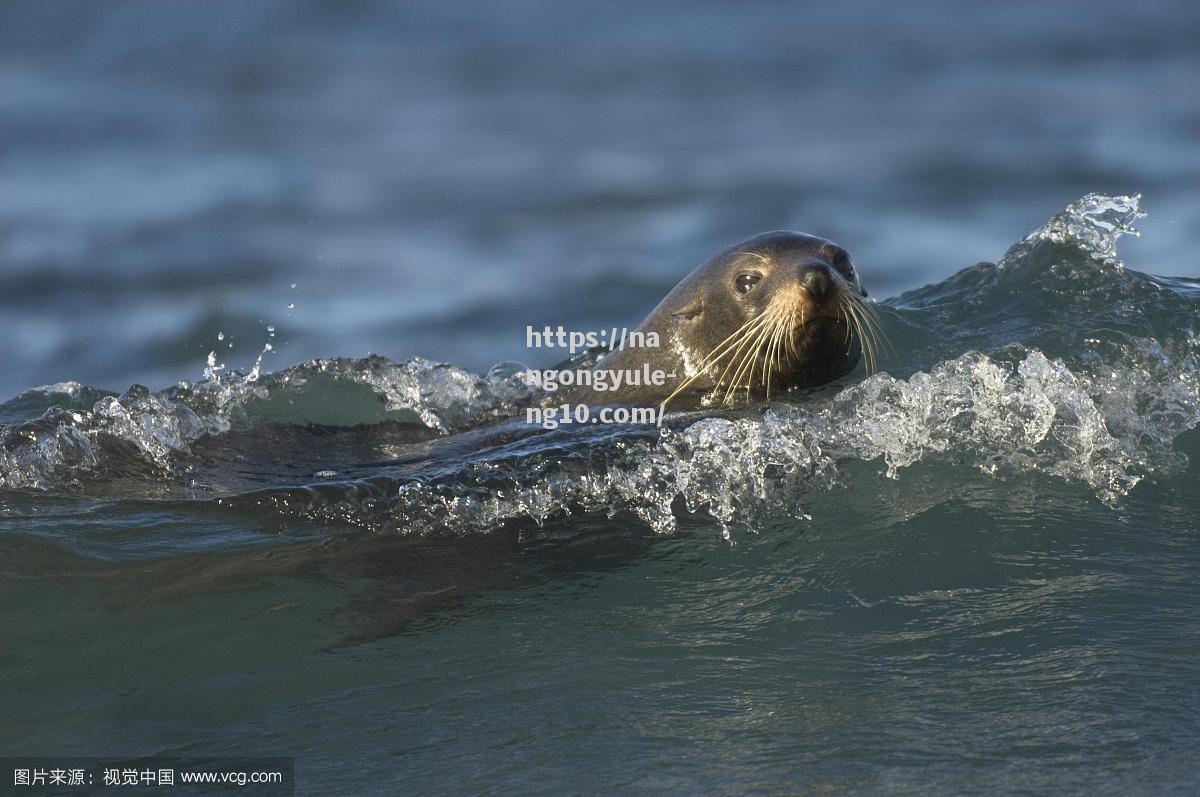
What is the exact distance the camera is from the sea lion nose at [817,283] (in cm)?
648

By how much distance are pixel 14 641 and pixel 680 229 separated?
813cm

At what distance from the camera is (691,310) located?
717 cm

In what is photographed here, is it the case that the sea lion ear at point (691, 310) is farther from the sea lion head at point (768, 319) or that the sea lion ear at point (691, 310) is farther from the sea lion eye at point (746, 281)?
the sea lion eye at point (746, 281)

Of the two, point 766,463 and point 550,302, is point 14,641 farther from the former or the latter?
point 550,302

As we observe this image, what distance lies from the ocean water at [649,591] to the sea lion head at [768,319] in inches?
10.0

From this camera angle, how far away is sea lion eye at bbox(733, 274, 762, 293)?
688 cm

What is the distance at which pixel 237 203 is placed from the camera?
42.6 ft

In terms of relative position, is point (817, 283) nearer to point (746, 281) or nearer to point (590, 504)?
point (746, 281)

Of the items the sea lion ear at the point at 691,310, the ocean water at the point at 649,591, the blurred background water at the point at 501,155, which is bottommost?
the ocean water at the point at 649,591

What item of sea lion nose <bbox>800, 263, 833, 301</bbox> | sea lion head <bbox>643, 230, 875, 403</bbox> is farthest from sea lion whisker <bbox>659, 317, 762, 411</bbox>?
sea lion nose <bbox>800, 263, 833, 301</bbox>

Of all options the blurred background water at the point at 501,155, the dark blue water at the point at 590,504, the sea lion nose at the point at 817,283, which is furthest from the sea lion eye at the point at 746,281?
the blurred background water at the point at 501,155

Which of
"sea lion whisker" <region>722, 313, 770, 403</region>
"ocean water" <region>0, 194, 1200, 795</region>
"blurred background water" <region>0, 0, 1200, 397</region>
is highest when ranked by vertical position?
"blurred background water" <region>0, 0, 1200, 397</region>

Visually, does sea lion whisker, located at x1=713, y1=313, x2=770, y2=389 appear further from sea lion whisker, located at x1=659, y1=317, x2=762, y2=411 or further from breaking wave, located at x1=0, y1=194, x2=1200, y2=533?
breaking wave, located at x1=0, y1=194, x2=1200, y2=533

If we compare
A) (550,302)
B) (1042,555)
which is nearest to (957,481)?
(1042,555)
